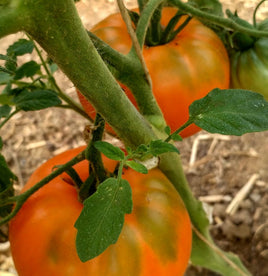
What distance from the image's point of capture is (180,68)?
754 millimetres

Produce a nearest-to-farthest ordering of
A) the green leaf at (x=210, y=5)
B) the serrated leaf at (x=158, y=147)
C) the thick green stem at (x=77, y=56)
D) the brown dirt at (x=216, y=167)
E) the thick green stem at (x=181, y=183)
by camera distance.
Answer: the thick green stem at (x=77, y=56)
the serrated leaf at (x=158, y=147)
the thick green stem at (x=181, y=183)
the green leaf at (x=210, y=5)
the brown dirt at (x=216, y=167)

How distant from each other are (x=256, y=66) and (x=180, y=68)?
0.43ft

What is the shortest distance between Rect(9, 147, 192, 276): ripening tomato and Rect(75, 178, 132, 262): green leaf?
0.13 m

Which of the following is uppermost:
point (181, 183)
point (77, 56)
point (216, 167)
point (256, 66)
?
point (77, 56)

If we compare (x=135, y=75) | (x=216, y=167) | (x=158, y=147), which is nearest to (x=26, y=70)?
(x=135, y=75)

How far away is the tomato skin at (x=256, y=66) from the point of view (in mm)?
754

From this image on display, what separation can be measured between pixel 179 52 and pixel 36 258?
0.41 metres

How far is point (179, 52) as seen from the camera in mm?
771

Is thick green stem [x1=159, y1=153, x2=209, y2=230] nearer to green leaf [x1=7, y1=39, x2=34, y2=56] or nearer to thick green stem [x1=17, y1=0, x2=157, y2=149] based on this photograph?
thick green stem [x1=17, y1=0, x2=157, y2=149]

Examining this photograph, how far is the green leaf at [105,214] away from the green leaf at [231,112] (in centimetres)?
12

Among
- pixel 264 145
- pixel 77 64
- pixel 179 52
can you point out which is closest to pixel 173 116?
pixel 179 52

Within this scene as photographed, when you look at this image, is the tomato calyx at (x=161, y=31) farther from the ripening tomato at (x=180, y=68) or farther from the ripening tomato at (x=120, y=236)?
the ripening tomato at (x=120, y=236)

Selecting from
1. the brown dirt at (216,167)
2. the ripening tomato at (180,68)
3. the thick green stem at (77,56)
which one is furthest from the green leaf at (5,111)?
the brown dirt at (216,167)

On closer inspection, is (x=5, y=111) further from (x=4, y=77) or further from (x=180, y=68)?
(x=180, y=68)
